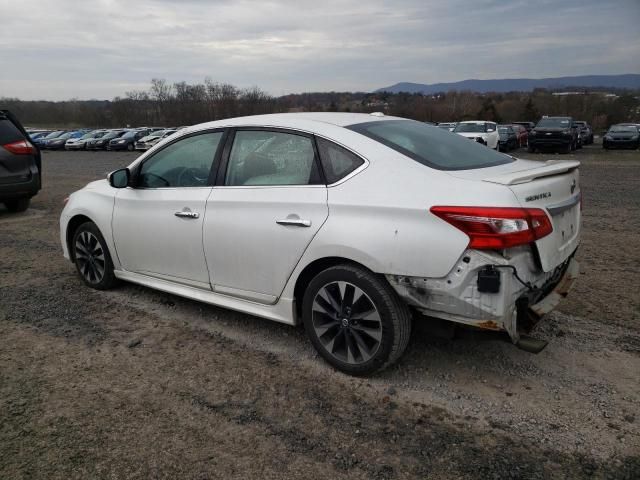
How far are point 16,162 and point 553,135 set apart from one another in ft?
74.6

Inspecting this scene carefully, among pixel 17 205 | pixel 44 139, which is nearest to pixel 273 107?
pixel 44 139

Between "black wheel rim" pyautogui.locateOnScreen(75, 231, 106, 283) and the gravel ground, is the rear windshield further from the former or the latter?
"black wheel rim" pyautogui.locateOnScreen(75, 231, 106, 283)

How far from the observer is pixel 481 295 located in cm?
274

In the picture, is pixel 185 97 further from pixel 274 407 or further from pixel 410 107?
pixel 274 407

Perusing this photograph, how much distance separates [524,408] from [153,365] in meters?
2.40

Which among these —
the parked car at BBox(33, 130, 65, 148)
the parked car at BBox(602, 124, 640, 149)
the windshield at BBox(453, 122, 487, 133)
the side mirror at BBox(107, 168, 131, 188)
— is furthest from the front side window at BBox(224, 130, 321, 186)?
the parked car at BBox(33, 130, 65, 148)

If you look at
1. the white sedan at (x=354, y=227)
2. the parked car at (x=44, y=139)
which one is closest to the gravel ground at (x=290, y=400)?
the white sedan at (x=354, y=227)

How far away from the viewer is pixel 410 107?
69812 mm

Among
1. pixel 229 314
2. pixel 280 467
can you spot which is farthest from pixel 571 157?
pixel 280 467

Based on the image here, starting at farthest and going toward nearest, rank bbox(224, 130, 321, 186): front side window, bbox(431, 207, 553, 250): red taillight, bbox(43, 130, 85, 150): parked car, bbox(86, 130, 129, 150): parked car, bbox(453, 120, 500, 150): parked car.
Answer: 1. bbox(43, 130, 85, 150): parked car
2. bbox(86, 130, 129, 150): parked car
3. bbox(453, 120, 500, 150): parked car
4. bbox(224, 130, 321, 186): front side window
5. bbox(431, 207, 553, 250): red taillight

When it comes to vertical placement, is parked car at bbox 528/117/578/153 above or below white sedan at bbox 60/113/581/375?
above

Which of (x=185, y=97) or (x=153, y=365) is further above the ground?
(x=185, y=97)

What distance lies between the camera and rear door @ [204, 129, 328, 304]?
3.29 m

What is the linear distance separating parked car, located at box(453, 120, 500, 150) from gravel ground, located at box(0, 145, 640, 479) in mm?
19004
